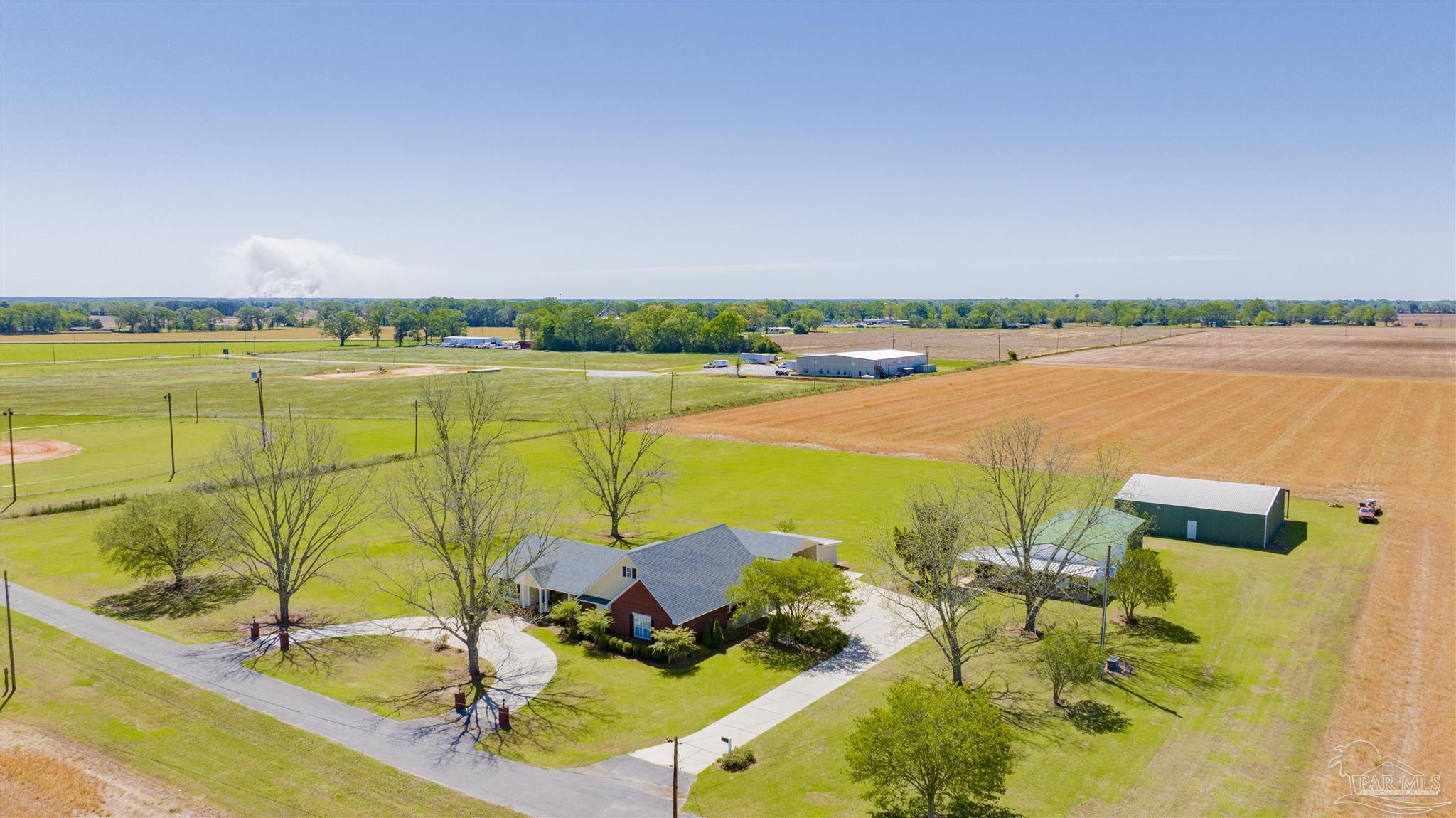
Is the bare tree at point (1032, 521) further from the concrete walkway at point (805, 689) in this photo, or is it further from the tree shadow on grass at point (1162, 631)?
the concrete walkway at point (805, 689)

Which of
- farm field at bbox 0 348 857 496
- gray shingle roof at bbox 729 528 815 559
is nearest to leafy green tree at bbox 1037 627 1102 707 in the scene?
gray shingle roof at bbox 729 528 815 559

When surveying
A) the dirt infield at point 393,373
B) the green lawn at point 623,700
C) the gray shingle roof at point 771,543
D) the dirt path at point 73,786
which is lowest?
the dirt path at point 73,786

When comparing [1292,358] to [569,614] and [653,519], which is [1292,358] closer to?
[653,519]

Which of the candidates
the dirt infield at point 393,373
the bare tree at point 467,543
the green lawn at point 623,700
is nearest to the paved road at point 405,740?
the green lawn at point 623,700

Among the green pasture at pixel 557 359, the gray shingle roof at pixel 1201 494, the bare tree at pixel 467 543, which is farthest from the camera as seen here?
the green pasture at pixel 557 359

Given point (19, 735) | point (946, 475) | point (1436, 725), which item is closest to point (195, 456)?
point (19, 735)

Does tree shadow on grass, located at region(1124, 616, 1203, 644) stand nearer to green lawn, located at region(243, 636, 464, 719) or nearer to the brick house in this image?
the brick house
